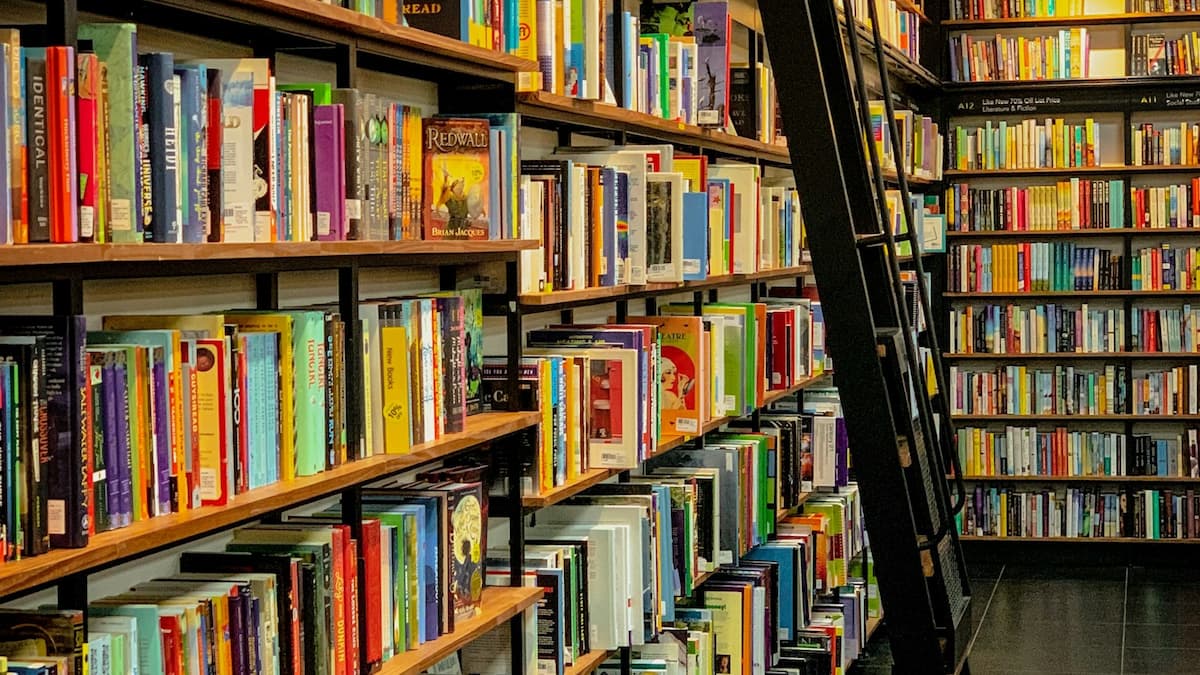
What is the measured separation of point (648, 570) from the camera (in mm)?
3824

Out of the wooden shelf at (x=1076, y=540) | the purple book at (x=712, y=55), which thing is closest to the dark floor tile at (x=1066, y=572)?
the wooden shelf at (x=1076, y=540)

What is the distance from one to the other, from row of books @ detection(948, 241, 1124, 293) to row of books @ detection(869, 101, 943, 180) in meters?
0.49

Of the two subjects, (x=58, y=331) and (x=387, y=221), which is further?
(x=387, y=221)

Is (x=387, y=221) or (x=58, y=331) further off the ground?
(x=387, y=221)

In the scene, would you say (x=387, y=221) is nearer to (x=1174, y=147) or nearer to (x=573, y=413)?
(x=573, y=413)

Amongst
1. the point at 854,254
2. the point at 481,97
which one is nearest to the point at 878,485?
the point at 854,254

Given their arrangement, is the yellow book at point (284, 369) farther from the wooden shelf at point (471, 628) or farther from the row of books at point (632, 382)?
the row of books at point (632, 382)

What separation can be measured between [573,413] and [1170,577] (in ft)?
19.1

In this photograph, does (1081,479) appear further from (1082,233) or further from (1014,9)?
(1014,9)

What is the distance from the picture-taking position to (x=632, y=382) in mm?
3617

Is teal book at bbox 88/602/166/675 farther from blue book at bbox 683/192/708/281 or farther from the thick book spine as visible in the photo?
blue book at bbox 683/192/708/281

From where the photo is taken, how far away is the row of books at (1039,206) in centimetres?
869

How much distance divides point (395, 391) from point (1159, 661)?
188 inches

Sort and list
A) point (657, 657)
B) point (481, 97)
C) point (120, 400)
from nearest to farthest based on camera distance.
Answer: point (120, 400) < point (481, 97) < point (657, 657)
